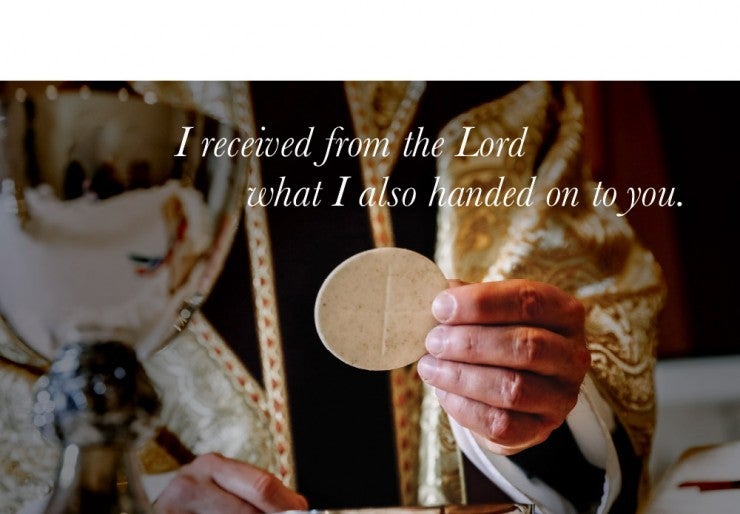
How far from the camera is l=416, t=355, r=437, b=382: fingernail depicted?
2.10 feet

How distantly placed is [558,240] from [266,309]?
273 millimetres

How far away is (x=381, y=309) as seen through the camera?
61 cm

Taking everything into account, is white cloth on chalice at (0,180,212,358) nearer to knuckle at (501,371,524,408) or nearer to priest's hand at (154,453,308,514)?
priest's hand at (154,453,308,514)

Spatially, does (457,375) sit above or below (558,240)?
below

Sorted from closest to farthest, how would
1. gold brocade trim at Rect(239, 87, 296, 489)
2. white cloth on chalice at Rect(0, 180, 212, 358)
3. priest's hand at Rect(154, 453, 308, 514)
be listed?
white cloth on chalice at Rect(0, 180, 212, 358)
priest's hand at Rect(154, 453, 308, 514)
gold brocade trim at Rect(239, 87, 296, 489)

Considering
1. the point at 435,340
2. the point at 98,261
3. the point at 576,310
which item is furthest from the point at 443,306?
the point at 98,261

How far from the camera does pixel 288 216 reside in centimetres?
74

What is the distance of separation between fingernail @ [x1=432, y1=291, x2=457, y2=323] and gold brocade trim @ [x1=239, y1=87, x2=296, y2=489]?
6.4 inches

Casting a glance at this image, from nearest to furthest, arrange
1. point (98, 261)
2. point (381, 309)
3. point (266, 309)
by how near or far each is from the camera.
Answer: point (98, 261) → point (381, 309) → point (266, 309)

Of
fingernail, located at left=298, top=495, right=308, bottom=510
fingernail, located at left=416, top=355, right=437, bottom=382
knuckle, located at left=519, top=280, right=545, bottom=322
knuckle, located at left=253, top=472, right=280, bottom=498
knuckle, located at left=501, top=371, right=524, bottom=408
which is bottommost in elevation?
fingernail, located at left=298, top=495, right=308, bottom=510

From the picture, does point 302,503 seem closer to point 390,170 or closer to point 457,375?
point 457,375

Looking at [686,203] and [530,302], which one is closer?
[530,302]

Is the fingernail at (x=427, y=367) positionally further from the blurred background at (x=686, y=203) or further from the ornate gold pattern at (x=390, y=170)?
the blurred background at (x=686, y=203)
